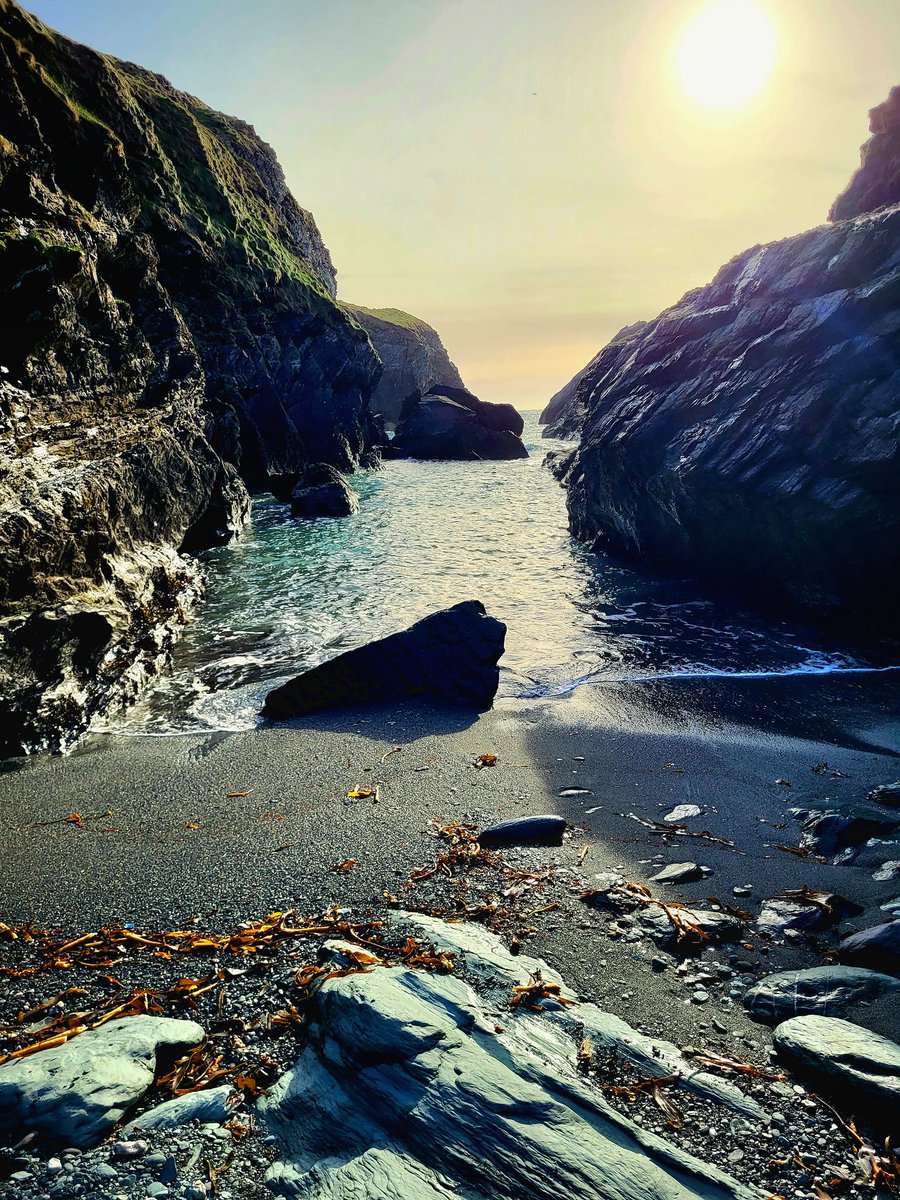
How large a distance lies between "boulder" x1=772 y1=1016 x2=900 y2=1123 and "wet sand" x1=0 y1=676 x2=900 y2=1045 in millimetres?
225

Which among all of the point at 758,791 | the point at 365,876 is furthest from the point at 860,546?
the point at 365,876

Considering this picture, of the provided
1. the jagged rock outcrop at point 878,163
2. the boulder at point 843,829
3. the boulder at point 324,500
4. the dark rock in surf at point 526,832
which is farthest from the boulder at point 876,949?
the jagged rock outcrop at point 878,163

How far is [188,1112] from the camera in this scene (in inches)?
118

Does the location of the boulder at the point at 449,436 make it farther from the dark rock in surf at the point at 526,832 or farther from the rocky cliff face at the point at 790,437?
the dark rock in surf at the point at 526,832

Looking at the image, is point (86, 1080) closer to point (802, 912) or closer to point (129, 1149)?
point (129, 1149)

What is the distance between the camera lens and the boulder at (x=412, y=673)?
989 cm

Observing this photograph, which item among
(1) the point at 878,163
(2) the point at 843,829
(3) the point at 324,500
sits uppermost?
(1) the point at 878,163

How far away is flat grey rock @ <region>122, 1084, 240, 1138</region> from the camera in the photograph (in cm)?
294

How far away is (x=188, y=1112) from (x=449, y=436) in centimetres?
8253

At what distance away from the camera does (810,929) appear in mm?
4941

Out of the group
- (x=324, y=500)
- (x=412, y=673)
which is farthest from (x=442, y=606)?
(x=324, y=500)

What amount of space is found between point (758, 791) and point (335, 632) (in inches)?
361

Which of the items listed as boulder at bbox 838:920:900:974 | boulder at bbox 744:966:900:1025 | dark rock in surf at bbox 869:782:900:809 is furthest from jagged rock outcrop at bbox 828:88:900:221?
boulder at bbox 744:966:900:1025

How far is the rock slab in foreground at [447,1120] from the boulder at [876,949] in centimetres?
220
